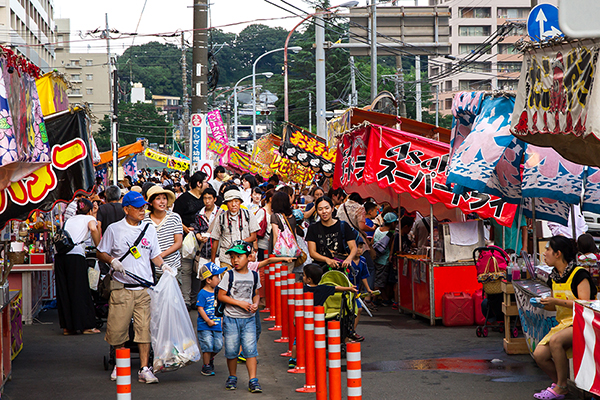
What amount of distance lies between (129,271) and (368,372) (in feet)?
9.62

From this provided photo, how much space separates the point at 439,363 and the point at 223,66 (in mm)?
100608

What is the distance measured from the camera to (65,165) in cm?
851

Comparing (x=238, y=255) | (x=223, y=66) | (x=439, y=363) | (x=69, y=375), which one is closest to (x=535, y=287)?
(x=439, y=363)

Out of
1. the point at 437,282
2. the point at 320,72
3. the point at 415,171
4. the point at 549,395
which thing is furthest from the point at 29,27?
the point at 549,395

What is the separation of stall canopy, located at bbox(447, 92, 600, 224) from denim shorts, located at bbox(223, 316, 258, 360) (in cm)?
324

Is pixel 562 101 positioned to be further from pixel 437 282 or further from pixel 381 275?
pixel 381 275

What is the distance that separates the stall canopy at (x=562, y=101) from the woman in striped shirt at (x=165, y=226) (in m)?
4.75

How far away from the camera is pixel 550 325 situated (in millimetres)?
7605

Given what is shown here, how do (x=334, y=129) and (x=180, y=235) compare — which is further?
(x=334, y=129)

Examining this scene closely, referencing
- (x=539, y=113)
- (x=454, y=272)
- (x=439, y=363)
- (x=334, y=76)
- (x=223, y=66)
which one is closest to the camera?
(x=539, y=113)

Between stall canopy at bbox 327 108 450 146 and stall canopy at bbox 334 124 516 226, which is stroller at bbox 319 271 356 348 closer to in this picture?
stall canopy at bbox 334 124 516 226

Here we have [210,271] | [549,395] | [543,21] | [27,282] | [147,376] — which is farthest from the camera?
[27,282]

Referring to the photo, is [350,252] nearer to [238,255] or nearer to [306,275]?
[306,275]

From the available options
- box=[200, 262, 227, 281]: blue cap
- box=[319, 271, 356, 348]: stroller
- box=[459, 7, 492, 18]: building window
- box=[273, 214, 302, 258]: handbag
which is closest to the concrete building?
box=[273, 214, 302, 258]: handbag
